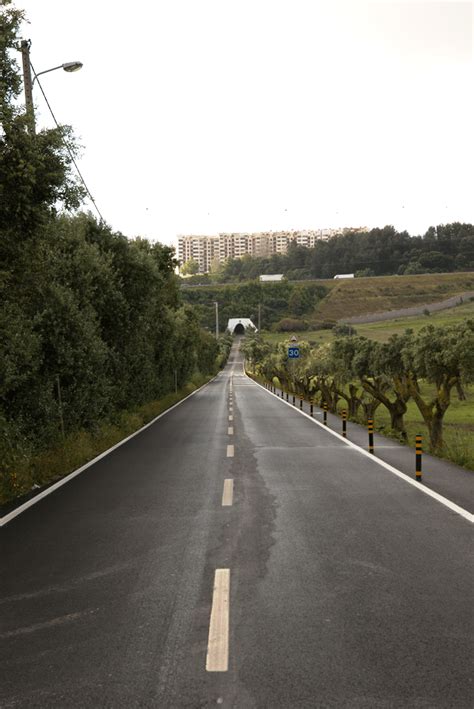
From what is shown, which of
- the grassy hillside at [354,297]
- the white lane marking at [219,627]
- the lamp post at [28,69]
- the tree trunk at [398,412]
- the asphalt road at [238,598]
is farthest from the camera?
the grassy hillside at [354,297]

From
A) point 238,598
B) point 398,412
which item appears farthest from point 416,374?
point 238,598

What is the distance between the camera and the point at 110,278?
19000mm

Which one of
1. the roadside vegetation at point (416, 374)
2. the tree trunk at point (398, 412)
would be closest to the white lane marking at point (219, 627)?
the roadside vegetation at point (416, 374)

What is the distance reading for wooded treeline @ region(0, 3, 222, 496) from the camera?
8.89m

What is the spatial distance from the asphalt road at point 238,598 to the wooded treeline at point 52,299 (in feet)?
10.8

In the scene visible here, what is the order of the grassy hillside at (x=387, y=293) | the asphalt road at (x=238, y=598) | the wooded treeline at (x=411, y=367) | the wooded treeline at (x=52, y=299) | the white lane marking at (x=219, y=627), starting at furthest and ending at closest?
the grassy hillside at (x=387, y=293)
the wooded treeline at (x=411, y=367)
the wooded treeline at (x=52, y=299)
the white lane marking at (x=219, y=627)
the asphalt road at (x=238, y=598)

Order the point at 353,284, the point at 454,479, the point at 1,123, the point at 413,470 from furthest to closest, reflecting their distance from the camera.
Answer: the point at 353,284 → the point at 413,470 → the point at 454,479 → the point at 1,123

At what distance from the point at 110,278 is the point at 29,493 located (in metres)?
10.0

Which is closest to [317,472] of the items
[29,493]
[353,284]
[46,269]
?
[29,493]

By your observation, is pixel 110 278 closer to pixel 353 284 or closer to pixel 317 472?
pixel 317 472

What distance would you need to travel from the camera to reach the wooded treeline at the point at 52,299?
889 cm

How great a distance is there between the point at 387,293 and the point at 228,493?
565 ft

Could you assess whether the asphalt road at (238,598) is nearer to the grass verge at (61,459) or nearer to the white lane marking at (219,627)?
the white lane marking at (219,627)

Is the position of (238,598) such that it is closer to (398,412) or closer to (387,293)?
(398,412)
